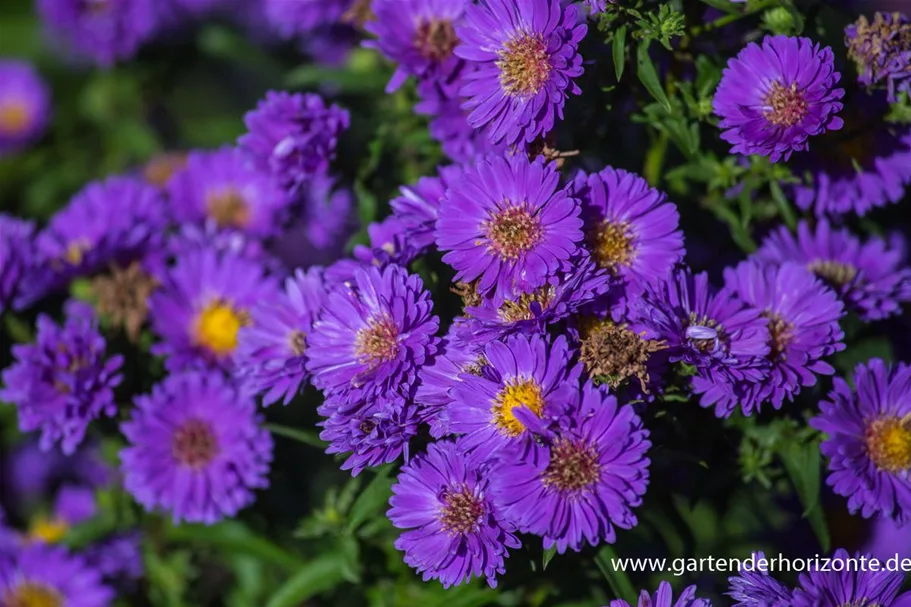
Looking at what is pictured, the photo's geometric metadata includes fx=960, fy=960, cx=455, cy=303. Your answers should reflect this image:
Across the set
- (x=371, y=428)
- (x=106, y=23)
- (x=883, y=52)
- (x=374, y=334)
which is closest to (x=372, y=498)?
→ (x=371, y=428)

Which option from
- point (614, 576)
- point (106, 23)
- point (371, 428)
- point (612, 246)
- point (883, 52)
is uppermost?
point (883, 52)

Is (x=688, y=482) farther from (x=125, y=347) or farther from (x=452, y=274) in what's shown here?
(x=125, y=347)

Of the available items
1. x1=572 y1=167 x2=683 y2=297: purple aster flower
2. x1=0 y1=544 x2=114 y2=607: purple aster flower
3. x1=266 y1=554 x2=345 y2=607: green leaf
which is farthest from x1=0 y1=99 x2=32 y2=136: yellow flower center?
x1=572 y1=167 x2=683 y2=297: purple aster flower

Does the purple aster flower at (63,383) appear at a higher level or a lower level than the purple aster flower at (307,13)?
lower

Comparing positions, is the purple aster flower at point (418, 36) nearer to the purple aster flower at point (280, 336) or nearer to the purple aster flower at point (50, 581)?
the purple aster flower at point (280, 336)

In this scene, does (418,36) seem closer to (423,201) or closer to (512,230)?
(423,201)

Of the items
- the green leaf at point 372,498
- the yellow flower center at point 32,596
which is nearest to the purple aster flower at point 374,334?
the green leaf at point 372,498

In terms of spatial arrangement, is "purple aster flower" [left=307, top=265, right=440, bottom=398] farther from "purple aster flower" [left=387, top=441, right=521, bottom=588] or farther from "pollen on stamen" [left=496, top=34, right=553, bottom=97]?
"pollen on stamen" [left=496, top=34, right=553, bottom=97]
